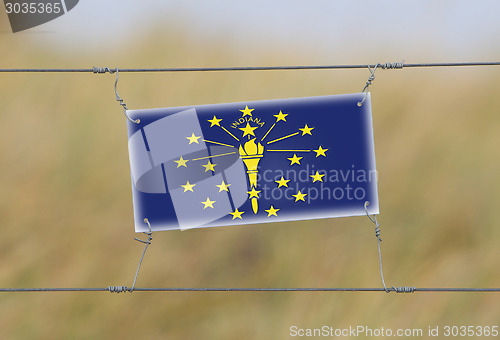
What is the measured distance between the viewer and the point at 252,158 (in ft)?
10.9

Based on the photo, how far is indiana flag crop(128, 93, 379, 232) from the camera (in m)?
3.30

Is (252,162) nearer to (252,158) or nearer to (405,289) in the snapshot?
(252,158)

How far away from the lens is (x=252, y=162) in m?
3.31

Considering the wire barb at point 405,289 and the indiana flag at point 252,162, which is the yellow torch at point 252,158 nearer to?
the indiana flag at point 252,162

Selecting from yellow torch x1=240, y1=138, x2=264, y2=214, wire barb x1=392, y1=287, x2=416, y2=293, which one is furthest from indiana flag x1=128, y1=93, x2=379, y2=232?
wire barb x1=392, y1=287, x2=416, y2=293

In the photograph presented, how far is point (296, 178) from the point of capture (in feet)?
10.9

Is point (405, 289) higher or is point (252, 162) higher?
point (252, 162)

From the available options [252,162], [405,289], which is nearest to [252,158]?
[252,162]

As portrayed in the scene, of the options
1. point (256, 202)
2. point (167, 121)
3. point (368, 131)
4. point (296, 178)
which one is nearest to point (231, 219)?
point (256, 202)

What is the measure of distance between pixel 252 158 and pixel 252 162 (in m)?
0.02

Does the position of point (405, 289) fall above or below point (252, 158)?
below

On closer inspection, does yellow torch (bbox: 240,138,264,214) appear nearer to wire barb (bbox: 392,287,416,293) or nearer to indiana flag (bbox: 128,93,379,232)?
indiana flag (bbox: 128,93,379,232)

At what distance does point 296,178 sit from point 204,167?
1.68ft

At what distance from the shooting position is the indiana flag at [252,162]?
10.8 feet
